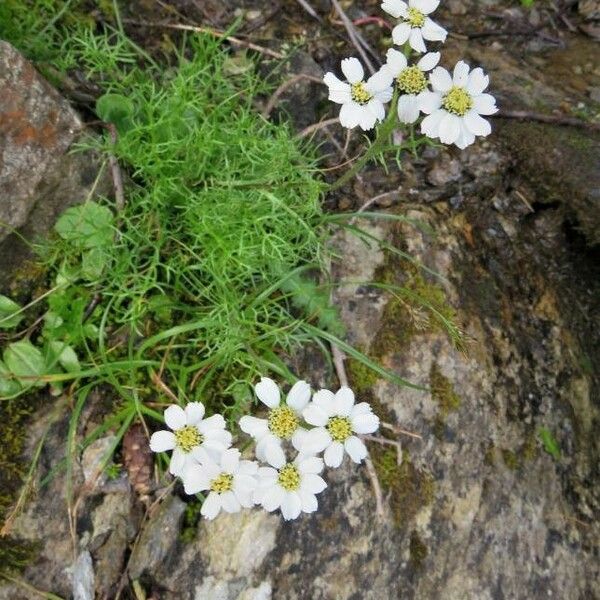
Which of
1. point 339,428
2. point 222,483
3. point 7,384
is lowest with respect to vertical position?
point 7,384

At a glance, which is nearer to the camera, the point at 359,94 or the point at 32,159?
the point at 359,94

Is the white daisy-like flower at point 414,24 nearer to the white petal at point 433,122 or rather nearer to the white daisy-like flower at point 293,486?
the white petal at point 433,122

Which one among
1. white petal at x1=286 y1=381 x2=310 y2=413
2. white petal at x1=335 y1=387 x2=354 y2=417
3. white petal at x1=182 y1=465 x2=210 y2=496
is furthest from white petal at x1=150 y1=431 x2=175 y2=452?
white petal at x1=335 y1=387 x2=354 y2=417

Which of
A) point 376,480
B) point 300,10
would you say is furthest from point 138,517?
point 300,10

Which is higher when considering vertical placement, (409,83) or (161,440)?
(409,83)

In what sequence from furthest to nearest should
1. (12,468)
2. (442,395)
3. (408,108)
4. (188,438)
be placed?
(442,395)
(12,468)
(188,438)
(408,108)

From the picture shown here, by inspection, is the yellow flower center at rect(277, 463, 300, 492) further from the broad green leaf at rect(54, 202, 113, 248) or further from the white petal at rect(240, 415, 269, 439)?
the broad green leaf at rect(54, 202, 113, 248)

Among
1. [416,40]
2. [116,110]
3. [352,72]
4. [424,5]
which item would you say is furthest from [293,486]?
[116,110]

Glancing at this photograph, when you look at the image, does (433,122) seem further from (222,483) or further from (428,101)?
(222,483)
